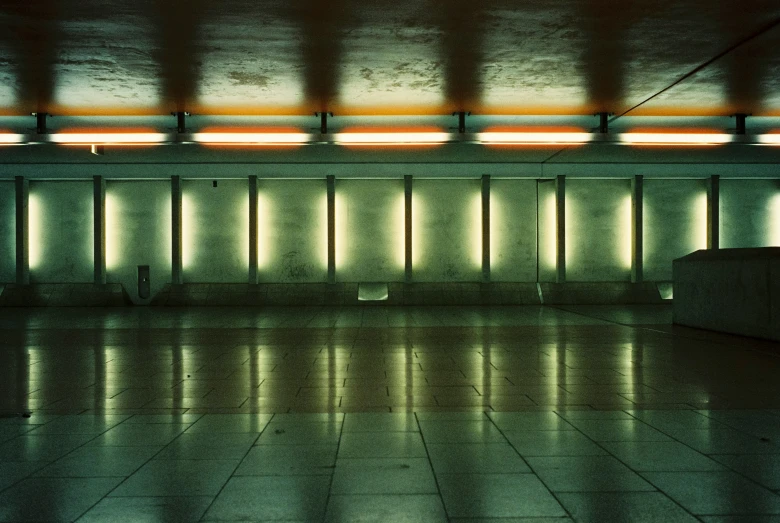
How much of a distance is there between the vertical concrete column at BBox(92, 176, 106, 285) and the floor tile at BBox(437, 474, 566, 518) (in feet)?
73.5

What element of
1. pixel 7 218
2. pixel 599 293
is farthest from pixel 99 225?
pixel 599 293

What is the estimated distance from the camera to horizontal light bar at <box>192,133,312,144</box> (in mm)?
13719

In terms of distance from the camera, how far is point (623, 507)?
3.86 m

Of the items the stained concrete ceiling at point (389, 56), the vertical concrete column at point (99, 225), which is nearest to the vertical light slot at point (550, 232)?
the stained concrete ceiling at point (389, 56)

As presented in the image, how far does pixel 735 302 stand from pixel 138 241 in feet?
63.4

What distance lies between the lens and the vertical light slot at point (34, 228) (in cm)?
2453

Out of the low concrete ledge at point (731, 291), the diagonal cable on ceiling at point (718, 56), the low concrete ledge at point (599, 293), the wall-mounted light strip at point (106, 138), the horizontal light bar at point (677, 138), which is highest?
the diagonal cable on ceiling at point (718, 56)

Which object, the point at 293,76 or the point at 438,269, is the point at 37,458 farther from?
the point at 438,269

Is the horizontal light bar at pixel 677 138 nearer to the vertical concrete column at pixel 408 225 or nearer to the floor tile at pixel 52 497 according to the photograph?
the vertical concrete column at pixel 408 225

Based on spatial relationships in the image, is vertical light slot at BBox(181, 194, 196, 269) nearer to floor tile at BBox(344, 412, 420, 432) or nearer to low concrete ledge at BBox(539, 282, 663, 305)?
low concrete ledge at BBox(539, 282, 663, 305)

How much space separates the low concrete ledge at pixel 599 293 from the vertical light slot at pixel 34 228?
58.3 feet

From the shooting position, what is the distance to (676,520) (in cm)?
366

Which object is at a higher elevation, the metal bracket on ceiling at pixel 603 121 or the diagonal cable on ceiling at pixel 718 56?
the diagonal cable on ceiling at pixel 718 56

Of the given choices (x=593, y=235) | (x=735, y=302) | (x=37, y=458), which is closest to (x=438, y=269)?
(x=593, y=235)
